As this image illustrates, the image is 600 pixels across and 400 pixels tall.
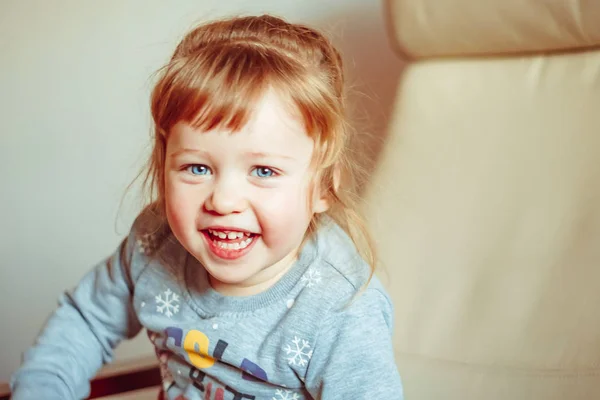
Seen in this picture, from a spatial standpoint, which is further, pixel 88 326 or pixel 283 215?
pixel 88 326

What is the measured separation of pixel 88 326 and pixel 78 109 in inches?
21.2

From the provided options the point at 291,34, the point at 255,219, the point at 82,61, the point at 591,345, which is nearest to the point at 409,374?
the point at 591,345

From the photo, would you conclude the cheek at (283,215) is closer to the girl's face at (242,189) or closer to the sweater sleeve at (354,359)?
the girl's face at (242,189)

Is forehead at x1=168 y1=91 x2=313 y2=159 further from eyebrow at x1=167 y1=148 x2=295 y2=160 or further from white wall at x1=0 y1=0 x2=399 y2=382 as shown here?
white wall at x1=0 y1=0 x2=399 y2=382

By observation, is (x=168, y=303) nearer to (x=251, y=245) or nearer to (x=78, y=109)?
(x=251, y=245)

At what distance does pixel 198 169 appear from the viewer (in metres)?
0.73

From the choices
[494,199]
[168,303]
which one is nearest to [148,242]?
[168,303]

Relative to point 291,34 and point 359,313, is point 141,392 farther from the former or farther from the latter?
point 291,34

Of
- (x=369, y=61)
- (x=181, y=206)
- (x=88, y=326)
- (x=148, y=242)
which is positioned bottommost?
(x=88, y=326)

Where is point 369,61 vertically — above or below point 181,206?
above

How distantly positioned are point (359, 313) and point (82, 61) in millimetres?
825

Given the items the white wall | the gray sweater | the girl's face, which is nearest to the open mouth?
the girl's face

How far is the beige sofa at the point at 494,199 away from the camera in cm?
90

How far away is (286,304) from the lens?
0.81 m
